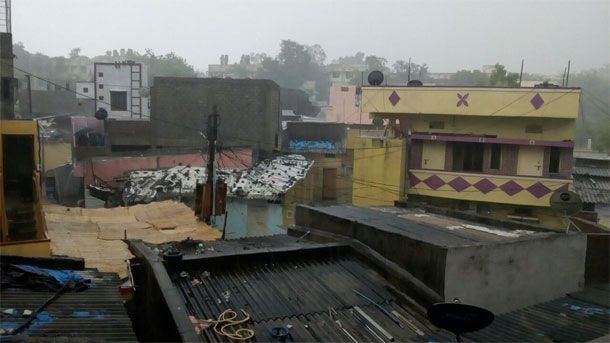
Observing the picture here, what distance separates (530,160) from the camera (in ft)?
73.4

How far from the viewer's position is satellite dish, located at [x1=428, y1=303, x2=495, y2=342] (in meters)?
4.73

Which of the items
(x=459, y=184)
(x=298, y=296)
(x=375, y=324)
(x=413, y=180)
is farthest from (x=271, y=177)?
(x=375, y=324)

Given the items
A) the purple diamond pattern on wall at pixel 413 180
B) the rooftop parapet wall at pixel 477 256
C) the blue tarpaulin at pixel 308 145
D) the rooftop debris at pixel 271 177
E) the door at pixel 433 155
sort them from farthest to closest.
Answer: the blue tarpaulin at pixel 308 145 < the purple diamond pattern on wall at pixel 413 180 < the door at pixel 433 155 < the rooftop debris at pixel 271 177 < the rooftop parapet wall at pixel 477 256

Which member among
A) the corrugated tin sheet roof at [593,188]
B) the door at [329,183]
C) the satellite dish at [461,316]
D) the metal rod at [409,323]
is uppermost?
the satellite dish at [461,316]

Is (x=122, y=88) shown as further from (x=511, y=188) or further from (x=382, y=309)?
(x=382, y=309)

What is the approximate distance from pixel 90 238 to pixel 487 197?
650 inches

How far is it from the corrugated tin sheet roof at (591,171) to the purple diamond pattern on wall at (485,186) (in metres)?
3.44

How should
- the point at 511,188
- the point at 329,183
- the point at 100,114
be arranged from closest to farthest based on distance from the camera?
the point at 511,188
the point at 329,183
the point at 100,114

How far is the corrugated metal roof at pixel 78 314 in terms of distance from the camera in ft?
16.9

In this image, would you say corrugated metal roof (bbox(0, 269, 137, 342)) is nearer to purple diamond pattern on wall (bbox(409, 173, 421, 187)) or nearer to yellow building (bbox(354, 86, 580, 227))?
yellow building (bbox(354, 86, 580, 227))

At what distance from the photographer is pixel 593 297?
8.94 m

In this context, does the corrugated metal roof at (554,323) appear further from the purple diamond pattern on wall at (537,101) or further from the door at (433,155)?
the door at (433,155)

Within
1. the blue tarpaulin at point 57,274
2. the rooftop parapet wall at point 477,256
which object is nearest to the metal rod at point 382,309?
the rooftop parapet wall at point 477,256

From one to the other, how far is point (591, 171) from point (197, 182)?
1654cm
